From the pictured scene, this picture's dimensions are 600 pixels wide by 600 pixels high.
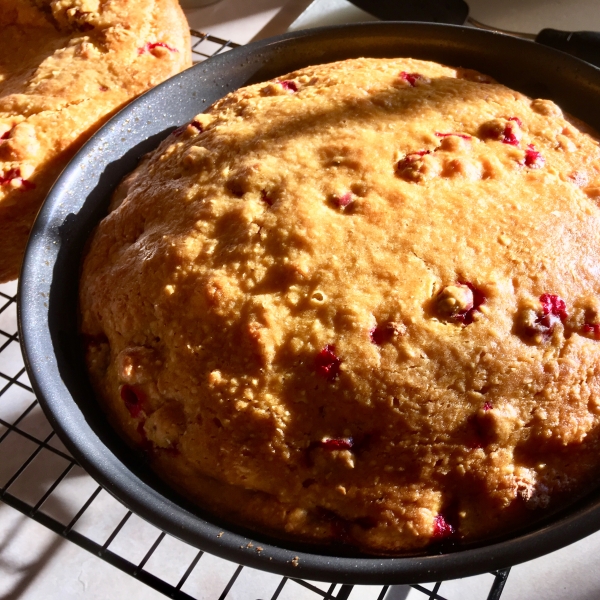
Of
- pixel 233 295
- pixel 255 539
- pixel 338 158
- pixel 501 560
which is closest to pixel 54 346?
pixel 233 295

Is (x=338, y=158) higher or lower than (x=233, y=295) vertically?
higher

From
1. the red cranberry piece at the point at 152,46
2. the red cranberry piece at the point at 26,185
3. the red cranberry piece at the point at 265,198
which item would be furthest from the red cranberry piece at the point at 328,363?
the red cranberry piece at the point at 152,46

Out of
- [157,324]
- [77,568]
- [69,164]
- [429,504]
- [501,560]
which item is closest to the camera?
[501,560]

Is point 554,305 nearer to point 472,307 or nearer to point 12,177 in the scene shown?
point 472,307

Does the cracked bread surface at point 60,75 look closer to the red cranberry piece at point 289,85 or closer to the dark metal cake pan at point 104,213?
the dark metal cake pan at point 104,213

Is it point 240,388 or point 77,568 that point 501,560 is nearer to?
point 240,388

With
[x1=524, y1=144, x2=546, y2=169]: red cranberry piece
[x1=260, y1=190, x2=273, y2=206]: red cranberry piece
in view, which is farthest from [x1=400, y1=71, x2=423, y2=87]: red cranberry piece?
[x1=260, y1=190, x2=273, y2=206]: red cranberry piece

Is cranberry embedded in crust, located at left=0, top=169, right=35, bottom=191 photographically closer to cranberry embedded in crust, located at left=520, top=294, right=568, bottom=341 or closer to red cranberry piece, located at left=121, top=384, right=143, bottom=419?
red cranberry piece, located at left=121, top=384, right=143, bottom=419
